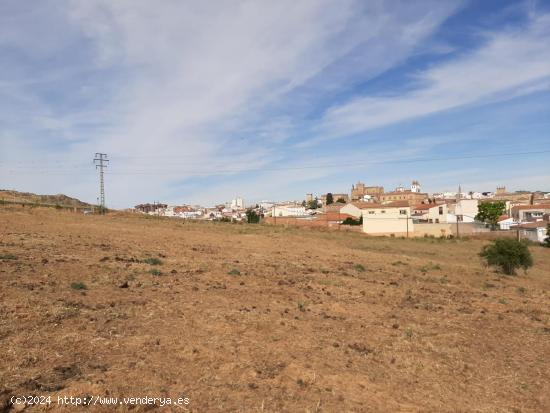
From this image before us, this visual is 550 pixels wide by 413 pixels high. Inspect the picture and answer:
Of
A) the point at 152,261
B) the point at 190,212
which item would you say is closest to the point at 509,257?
the point at 152,261

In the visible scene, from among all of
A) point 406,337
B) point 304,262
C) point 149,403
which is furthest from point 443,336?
Answer: point 304,262

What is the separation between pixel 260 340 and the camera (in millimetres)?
7660

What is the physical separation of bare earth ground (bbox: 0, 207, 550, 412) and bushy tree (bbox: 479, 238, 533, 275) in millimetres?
9174

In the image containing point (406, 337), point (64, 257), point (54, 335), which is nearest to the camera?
point (54, 335)

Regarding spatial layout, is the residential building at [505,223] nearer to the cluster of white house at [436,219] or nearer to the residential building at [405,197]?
the cluster of white house at [436,219]

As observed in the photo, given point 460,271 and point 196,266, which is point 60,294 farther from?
point 460,271

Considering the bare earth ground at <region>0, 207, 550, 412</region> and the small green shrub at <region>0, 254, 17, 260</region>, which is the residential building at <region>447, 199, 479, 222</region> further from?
the small green shrub at <region>0, 254, 17, 260</region>

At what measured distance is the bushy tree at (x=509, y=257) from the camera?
23125 millimetres

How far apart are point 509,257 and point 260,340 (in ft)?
65.8

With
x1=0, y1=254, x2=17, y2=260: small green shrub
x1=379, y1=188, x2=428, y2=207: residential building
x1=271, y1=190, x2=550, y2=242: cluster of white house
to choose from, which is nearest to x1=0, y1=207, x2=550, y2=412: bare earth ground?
x1=0, y1=254, x2=17, y2=260: small green shrub

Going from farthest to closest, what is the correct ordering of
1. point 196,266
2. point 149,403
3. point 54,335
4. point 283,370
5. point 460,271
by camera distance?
point 460,271 < point 196,266 < point 54,335 < point 283,370 < point 149,403

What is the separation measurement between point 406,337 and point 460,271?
14.6m

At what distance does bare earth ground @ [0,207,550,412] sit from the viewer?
218 inches

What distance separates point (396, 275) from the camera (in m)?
17.7
